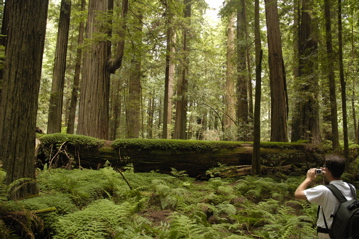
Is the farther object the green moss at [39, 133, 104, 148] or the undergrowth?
the green moss at [39, 133, 104, 148]

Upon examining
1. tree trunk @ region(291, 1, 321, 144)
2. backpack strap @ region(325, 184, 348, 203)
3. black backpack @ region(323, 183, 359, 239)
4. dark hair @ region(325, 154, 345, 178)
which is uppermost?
tree trunk @ region(291, 1, 321, 144)

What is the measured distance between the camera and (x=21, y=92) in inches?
150

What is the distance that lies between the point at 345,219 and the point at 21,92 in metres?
4.67

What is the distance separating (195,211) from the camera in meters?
4.43

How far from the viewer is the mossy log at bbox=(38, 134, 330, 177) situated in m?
7.53

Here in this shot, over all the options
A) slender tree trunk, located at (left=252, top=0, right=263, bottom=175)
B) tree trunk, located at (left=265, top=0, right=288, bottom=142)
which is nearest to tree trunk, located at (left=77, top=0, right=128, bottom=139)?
slender tree trunk, located at (left=252, top=0, right=263, bottom=175)

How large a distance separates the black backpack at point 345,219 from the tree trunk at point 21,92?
14.1 feet

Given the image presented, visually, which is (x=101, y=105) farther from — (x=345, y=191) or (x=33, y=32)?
(x=345, y=191)

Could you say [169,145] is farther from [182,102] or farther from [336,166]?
[182,102]

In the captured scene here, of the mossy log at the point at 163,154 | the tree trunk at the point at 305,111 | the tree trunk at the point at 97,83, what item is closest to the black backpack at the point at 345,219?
Answer: the mossy log at the point at 163,154

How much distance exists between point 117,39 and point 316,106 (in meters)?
9.63

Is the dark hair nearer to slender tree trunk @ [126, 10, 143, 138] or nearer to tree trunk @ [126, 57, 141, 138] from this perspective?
slender tree trunk @ [126, 10, 143, 138]

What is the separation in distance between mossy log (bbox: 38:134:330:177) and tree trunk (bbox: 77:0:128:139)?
1204 mm

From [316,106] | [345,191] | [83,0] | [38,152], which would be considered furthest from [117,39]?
[316,106]
